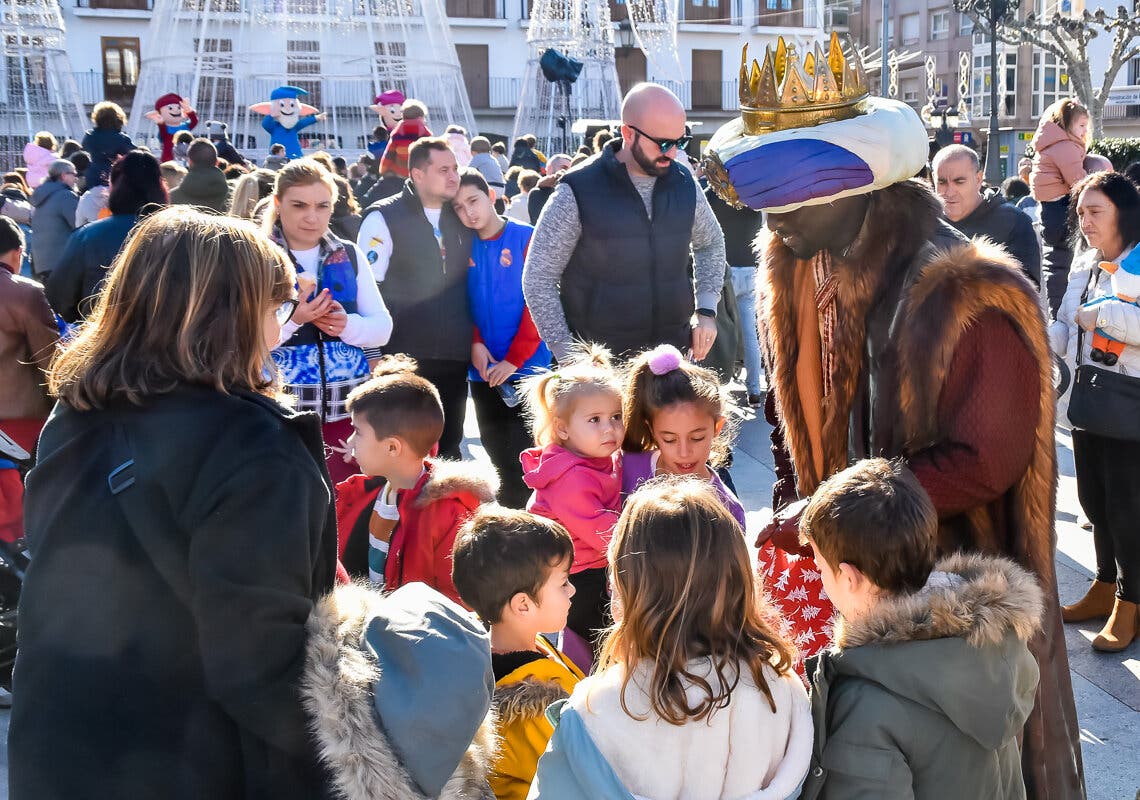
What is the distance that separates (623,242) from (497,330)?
1080mm

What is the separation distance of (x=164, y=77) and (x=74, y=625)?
84.1 feet

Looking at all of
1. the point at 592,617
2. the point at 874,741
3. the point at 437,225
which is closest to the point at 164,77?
the point at 437,225

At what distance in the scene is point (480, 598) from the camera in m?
2.69

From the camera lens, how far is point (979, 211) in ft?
20.4

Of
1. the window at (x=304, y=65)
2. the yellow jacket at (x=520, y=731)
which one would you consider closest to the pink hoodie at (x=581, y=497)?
the yellow jacket at (x=520, y=731)

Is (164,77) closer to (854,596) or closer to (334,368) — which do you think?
(334,368)

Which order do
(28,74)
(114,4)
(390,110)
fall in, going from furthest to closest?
(114,4)
(28,74)
(390,110)

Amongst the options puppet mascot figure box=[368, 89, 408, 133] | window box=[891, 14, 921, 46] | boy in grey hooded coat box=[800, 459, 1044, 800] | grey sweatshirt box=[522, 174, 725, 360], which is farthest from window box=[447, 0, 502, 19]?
boy in grey hooded coat box=[800, 459, 1044, 800]

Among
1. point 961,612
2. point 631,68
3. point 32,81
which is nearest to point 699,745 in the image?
point 961,612

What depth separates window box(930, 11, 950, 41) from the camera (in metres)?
57.7

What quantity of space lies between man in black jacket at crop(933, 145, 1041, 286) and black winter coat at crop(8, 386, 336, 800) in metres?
4.92

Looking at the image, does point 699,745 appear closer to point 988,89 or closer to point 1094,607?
point 1094,607

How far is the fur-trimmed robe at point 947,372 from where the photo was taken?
7.73 ft

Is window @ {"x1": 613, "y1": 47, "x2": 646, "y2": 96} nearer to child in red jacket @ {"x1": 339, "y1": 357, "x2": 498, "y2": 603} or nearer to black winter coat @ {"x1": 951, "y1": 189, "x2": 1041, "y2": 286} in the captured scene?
black winter coat @ {"x1": 951, "y1": 189, "x2": 1041, "y2": 286}
